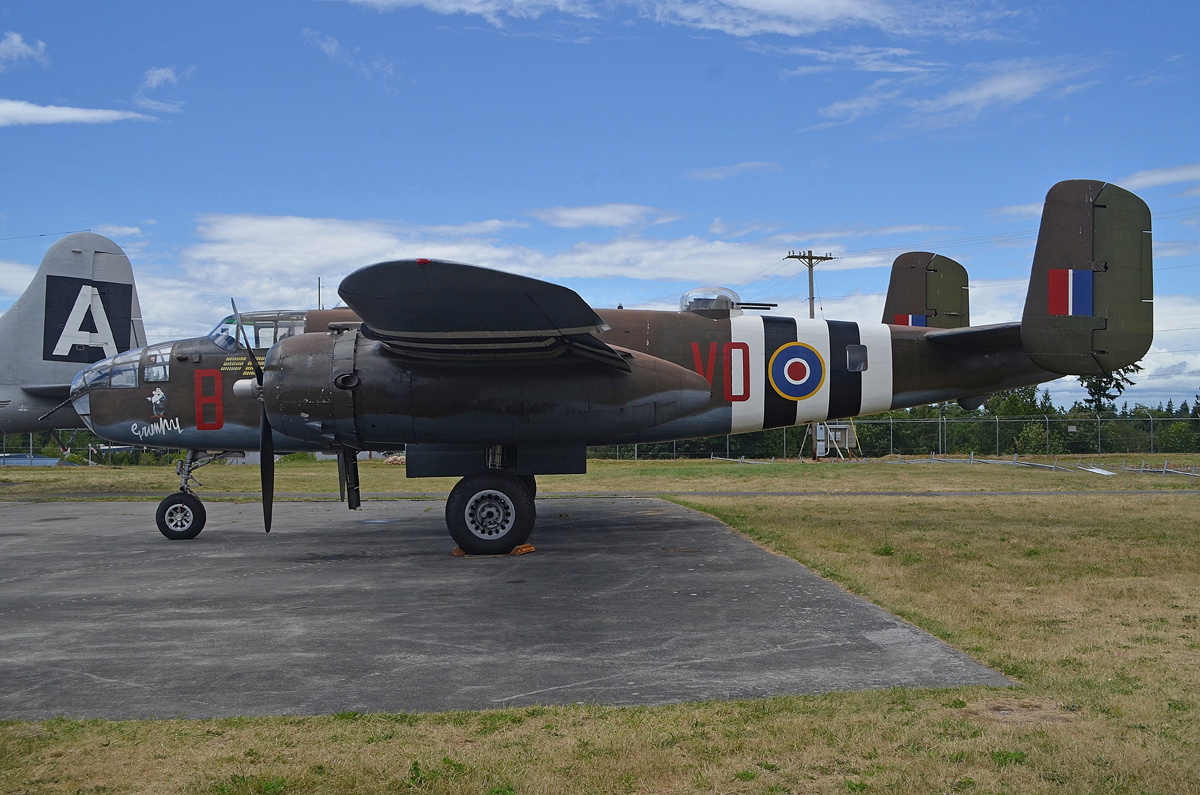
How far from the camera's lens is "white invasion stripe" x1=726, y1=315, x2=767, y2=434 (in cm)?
1245

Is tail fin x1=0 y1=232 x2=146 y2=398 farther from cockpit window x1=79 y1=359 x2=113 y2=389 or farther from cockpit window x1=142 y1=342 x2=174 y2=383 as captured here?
cockpit window x1=142 y1=342 x2=174 y2=383

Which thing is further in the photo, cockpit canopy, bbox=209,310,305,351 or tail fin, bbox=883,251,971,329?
tail fin, bbox=883,251,971,329

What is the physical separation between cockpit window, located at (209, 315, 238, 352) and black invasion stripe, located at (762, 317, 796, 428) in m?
8.01

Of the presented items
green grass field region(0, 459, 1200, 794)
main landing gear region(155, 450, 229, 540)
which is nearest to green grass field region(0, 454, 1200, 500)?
main landing gear region(155, 450, 229, 540)

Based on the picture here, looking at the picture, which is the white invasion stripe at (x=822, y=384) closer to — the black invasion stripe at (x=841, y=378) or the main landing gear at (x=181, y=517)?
the black invasion stripe at (x=841, y=378)

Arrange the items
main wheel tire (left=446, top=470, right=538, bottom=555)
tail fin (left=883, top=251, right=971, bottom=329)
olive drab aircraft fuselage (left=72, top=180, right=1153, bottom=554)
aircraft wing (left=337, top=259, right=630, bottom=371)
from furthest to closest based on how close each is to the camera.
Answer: tail fin (left=883, top=251, right=971, bottom=329)
main wheel tire (left=446, top=470, right=538, bottom=555)
olive drab aircraft fuselage (left=72, top=180, right=1153, bottom=554)
aircraft wing (left=337, top=259, right=630, bottom=371)

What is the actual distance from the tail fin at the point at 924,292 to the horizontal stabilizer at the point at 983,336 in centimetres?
335

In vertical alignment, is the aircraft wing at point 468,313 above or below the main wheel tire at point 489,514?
above

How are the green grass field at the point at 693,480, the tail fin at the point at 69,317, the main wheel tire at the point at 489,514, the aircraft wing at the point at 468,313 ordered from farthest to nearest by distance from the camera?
the green grass field at the point at 693,480, the tail fin at the point at 69,317, the main wheel tire at the point at 489,514, the aircraft wing at the point at 468,313

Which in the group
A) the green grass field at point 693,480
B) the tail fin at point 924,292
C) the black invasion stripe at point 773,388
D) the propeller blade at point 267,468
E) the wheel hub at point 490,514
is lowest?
the green grass field at point 693,480

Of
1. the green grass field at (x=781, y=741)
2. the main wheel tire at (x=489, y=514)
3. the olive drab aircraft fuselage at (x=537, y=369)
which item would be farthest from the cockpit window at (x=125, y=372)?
the green grass field at (x=781, y=741)

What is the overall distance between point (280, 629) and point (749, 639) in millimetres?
3796

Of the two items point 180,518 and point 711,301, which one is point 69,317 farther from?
point 711,301

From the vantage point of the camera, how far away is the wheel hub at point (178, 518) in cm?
1289
